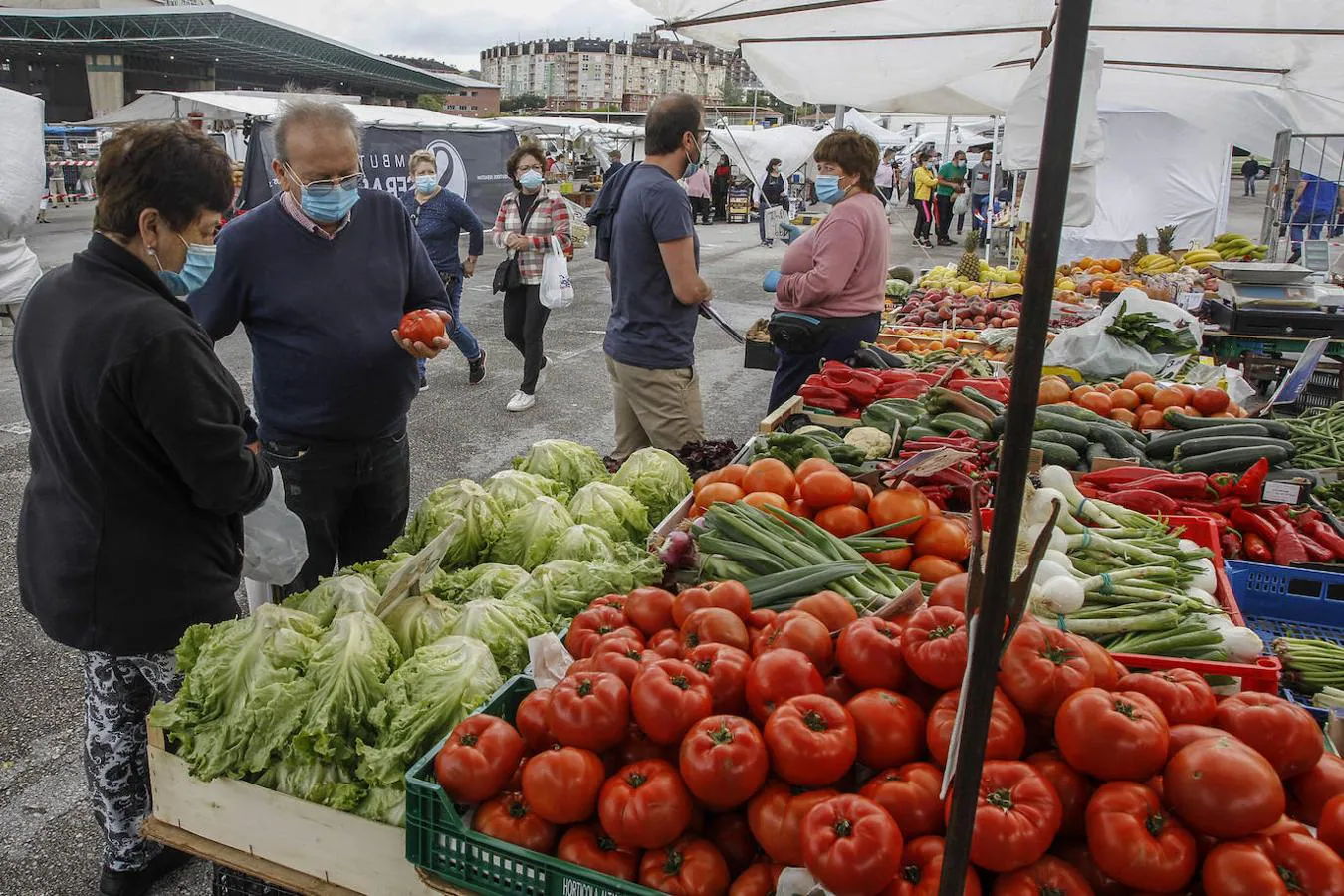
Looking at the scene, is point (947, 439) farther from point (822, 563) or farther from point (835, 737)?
point (835, 737)

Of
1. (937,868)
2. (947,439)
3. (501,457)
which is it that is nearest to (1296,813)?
(937,868)

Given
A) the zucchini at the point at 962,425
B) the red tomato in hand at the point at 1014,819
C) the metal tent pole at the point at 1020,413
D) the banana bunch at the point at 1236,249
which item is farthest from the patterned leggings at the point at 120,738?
the banana bunch at the point at 1236,249

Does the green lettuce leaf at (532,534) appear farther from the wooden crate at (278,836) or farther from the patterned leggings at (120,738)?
the wooden crate at (278,836)

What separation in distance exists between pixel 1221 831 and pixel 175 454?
7.82 feet

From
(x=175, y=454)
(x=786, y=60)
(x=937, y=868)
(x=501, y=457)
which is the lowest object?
(x=501, y=457)

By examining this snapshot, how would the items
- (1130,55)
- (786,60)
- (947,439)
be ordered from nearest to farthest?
(947,439) → (786,60) → (1130,55)

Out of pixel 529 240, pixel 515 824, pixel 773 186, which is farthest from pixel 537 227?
pixel 773 186

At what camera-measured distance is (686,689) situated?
5.90 ft

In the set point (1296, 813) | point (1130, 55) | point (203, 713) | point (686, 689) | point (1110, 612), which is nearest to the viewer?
point (1296, 813)

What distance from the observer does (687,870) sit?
64.6 inches

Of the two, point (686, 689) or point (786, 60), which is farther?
point (786, 60)

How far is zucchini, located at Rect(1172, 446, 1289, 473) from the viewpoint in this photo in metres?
3.83

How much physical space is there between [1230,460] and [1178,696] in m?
2.57

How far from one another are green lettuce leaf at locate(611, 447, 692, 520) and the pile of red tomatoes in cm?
167
